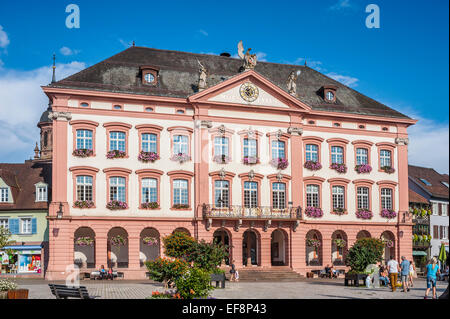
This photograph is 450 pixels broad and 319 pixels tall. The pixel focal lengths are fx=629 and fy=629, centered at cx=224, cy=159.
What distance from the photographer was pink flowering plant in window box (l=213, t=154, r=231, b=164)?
43219 mm

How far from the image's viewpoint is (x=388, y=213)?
4766 cm

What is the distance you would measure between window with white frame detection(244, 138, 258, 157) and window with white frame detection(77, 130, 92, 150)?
1079 cm

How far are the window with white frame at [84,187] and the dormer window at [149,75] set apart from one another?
7791mm

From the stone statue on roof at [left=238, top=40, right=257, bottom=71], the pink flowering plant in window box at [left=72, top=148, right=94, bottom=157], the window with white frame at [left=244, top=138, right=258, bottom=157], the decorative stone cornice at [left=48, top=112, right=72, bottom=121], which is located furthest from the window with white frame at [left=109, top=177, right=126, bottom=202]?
the stone statue on roof at [left=238, top=40, right=257, bottom=71]

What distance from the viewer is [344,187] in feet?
153

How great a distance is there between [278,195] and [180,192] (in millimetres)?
7165

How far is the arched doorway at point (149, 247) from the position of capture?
138 ft

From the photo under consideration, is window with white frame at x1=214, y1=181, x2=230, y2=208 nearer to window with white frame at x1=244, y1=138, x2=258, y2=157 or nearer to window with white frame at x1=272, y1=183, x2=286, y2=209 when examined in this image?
window with white frame at x1=244, y1=138, x2=258, y2=157

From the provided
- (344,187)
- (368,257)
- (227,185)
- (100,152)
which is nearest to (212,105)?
(227,185)

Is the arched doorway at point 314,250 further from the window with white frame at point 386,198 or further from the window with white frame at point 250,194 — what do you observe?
the window with white frame at point 386,198

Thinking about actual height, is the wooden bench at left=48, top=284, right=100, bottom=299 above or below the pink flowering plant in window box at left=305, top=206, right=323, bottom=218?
below

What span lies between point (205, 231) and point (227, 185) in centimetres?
358

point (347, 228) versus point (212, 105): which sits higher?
point (212, 105)
